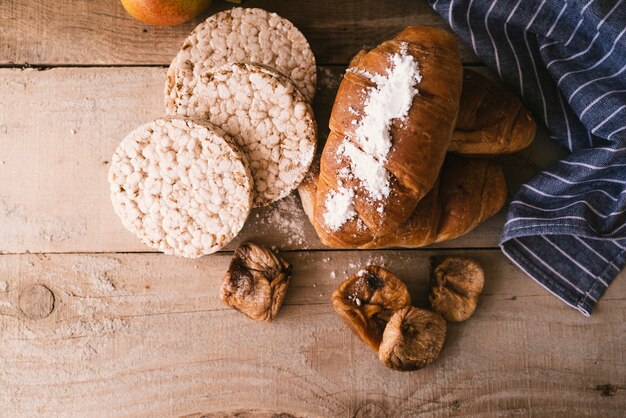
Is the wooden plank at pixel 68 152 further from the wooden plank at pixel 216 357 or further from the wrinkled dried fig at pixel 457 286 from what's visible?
the wrinkled dried fig at pixel 457 286

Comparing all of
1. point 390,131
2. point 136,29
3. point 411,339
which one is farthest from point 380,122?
point 136,29

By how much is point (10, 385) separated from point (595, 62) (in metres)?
1.58

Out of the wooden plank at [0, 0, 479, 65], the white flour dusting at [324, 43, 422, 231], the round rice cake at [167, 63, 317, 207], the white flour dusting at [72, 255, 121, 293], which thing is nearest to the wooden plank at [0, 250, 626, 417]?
the white flour dusting at [72, 255, 121, 293]

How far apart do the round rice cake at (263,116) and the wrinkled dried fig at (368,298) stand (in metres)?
0.28

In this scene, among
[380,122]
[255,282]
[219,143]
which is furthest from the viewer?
[255,282]

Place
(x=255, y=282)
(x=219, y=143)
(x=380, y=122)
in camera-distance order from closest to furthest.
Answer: (x=380, y=122), (x=219, y=143), (x=255, y=282)

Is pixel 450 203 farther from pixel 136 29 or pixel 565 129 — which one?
pixel 136 29

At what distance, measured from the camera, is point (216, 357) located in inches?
58.3

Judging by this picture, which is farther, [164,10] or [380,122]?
[164,10]

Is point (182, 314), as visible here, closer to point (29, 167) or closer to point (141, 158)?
point (141, 158)

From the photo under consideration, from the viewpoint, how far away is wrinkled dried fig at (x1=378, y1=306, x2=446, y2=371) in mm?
1370

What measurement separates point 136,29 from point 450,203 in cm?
86

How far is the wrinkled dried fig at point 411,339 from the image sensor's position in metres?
1.37

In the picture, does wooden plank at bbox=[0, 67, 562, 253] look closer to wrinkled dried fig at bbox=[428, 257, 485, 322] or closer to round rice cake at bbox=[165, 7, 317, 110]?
round rice cake at bbox=[165, 7, 317, 110]
